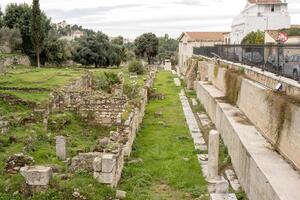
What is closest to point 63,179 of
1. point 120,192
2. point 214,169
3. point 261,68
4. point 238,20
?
point 120,192

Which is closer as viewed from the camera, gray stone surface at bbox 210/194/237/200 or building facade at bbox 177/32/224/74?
gray stone surface at bbox 210/194/237/200

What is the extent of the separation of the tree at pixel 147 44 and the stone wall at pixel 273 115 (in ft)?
187

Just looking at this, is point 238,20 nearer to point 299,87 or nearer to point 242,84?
point 242,84

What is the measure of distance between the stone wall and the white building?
117ft

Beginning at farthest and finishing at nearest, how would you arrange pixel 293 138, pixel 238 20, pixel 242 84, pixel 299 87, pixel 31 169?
pixel 238 20 < pixel 242 84 < pixel 299 87 < pixel 293 138 < pixel 31 169

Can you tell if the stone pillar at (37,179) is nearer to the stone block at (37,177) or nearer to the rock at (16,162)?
the stone block at (37,177)

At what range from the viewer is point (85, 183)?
9.78 m

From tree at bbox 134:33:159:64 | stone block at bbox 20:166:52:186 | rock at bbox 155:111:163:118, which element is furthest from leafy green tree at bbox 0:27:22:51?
stone block at bbox 20:166:52:186

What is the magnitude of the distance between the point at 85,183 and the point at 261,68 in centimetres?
950

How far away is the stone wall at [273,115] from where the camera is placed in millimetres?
10250

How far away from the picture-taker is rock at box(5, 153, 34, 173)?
10.9 m

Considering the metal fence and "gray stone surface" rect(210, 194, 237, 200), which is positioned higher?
the metal fence

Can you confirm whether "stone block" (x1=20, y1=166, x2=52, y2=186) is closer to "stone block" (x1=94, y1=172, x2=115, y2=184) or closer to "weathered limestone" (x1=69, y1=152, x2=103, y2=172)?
"stone block" (x1=94, y1=172, x2=115, y2=184)

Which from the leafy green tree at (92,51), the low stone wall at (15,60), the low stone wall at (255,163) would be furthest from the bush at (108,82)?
the leafy green tree at (92,51)
